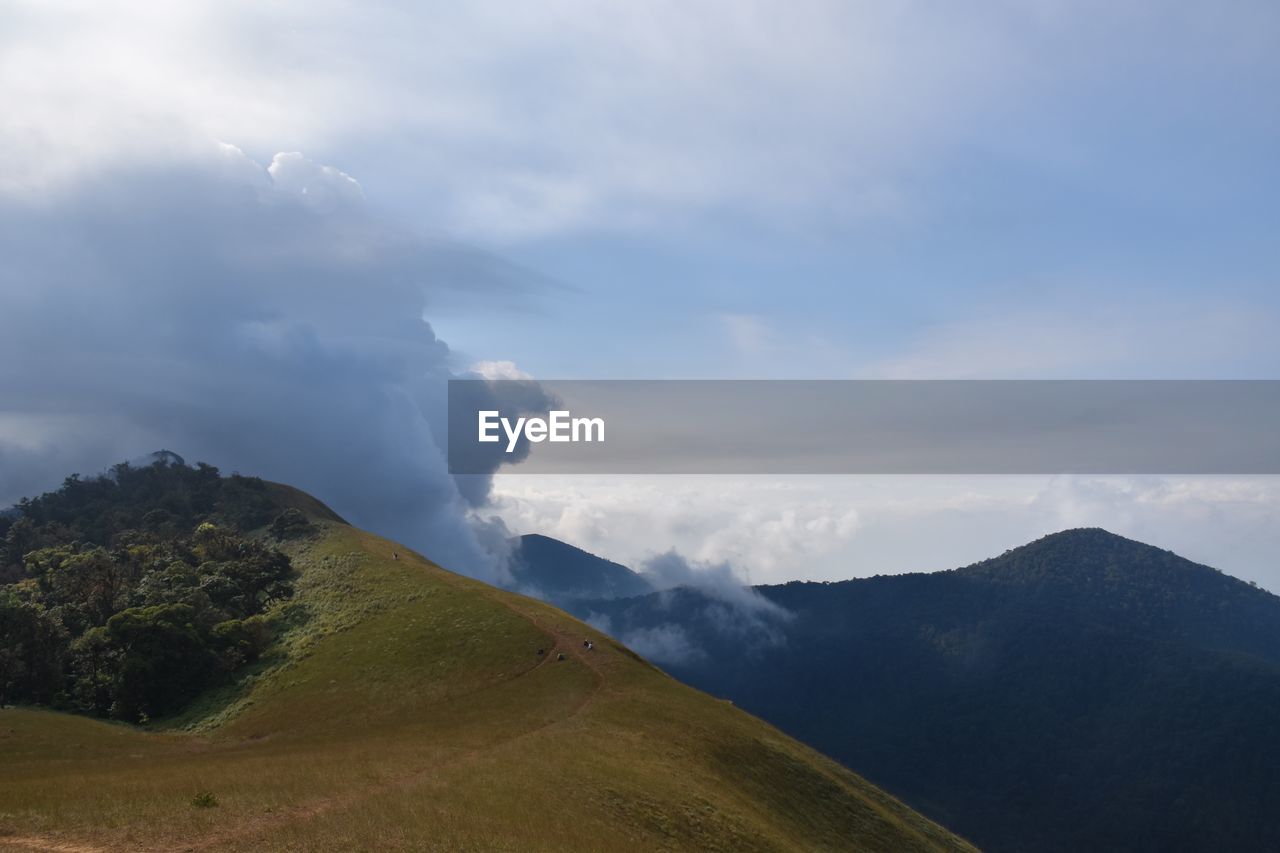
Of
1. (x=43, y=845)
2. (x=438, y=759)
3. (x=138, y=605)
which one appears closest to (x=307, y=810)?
(x=43, y=845)

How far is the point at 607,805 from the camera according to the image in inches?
1476

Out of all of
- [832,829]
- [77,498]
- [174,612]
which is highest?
[77,498]

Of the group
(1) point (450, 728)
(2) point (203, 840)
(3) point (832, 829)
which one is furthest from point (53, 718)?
(3) point (832, 829)

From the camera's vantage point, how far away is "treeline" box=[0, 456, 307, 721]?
2844 inches

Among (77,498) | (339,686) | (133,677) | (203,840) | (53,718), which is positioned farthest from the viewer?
(77,498)

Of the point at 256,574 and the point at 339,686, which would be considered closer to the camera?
the point at 339,686

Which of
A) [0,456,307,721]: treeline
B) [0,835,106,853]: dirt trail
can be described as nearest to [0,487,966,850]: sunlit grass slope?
[0,835,106,853]: dirt trail

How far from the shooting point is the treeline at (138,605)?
237ft

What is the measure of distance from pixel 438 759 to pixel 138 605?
66.4 metres

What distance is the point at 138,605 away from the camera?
89.5 m

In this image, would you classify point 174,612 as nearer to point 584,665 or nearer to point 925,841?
point 584,665

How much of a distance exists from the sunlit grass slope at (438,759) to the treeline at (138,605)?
622cm

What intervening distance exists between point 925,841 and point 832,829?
13541mm

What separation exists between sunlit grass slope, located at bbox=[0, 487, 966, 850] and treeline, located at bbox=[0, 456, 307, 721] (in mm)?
6216
